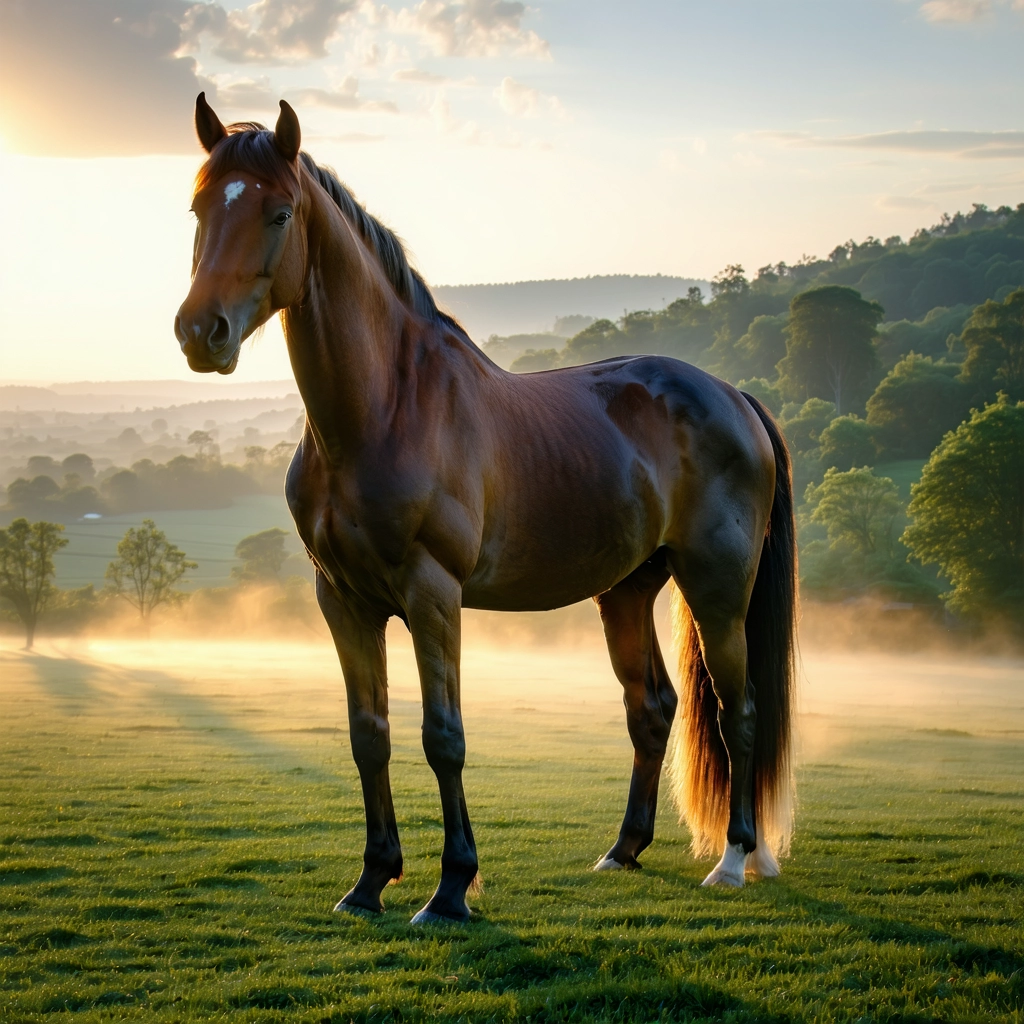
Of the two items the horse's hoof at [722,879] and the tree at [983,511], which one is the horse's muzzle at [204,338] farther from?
the tree at [983,511]

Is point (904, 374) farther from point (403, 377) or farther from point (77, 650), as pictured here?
point (403, 377)

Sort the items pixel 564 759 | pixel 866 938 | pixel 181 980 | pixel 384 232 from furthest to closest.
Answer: pixel 564 759
pixel 384 232
pixel 866 938
pixel 181 980

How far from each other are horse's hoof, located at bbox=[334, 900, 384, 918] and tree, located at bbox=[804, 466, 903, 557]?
68.0 m

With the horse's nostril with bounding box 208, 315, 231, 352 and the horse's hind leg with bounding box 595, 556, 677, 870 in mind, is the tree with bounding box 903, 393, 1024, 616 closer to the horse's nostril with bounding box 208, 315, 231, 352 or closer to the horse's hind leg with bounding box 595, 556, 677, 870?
the horse's hind leg with bounding box 595, 556, 677, 870

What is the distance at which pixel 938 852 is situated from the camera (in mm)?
7445

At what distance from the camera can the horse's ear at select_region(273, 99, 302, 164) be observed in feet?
15.7

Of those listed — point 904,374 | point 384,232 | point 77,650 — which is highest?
point 904,374

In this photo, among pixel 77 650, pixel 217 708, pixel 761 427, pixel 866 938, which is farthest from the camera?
pixel 77 650

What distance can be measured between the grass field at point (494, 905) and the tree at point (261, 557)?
93.1 metres

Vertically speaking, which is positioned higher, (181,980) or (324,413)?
(324,413)

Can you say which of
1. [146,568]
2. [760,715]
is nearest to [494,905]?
[760,715]

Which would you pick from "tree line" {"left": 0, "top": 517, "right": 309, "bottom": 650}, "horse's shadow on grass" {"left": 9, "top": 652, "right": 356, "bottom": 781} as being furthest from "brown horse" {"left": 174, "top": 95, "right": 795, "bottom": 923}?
"tree line" {"left": 0, "top": 517, "right": 309, "bottom": 650}

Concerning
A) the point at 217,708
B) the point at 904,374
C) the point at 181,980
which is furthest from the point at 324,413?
the point at 904,374

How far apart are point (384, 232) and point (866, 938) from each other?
4.35 metres
